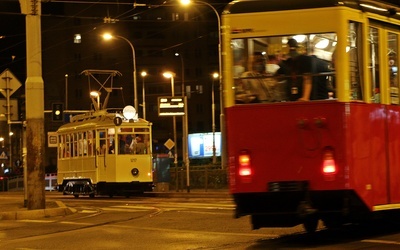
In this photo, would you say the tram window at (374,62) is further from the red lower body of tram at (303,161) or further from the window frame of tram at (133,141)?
the window frame of tram at (133,141)

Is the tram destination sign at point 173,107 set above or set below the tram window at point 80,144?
above

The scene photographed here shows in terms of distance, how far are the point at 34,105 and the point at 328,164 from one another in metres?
11.3

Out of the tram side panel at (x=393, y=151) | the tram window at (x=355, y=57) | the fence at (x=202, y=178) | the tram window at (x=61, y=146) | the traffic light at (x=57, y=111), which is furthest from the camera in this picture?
the traffic light at (x=57, y=111)

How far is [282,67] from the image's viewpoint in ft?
36.6

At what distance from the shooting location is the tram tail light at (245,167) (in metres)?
11.2

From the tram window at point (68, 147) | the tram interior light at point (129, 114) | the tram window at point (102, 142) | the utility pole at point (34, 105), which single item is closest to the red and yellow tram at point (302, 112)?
the utility pole at point (34, 105)

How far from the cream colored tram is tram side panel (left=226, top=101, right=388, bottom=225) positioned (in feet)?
68.5

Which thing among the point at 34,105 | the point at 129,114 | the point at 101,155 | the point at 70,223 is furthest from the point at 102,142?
the point at 70,223

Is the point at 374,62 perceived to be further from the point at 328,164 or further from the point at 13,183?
the point at 13,183

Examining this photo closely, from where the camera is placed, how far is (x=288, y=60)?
11.1 metres

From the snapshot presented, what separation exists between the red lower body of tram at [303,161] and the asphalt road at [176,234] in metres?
0.63

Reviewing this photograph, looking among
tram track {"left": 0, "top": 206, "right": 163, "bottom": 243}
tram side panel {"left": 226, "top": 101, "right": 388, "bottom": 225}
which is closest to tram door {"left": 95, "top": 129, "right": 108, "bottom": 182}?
tram track {"left": 0, "top": 206, "right": 163, "bottom": 243}

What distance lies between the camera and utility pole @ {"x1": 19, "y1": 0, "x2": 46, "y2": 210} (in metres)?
20.5

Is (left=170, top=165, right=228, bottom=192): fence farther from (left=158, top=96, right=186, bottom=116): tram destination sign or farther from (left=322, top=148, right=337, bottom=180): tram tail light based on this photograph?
(left=322, top=148, right=337, bottom=180): tram tail light
